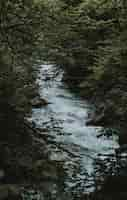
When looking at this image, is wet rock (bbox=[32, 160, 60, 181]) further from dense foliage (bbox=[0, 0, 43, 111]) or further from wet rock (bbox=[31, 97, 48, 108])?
wet rock (bbox=[31, 97, 48, 108])

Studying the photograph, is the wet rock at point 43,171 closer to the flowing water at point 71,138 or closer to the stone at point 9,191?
the stone at point 9,191

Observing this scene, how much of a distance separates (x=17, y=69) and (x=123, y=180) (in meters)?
3.40

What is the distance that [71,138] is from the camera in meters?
12.2

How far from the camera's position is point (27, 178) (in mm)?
5926

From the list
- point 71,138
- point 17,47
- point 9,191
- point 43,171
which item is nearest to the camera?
point 9,191

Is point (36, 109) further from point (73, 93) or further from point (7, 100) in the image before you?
point (7, 100)

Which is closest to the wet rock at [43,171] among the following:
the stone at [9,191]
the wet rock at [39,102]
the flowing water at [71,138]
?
the stone at [9,191]

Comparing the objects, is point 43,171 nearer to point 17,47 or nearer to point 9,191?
point 9,191

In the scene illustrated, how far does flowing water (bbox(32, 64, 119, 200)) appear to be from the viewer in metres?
9.05

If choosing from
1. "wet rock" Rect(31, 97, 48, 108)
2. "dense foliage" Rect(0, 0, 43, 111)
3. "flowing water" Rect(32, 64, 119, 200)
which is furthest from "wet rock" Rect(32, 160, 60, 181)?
"wet rock" Rect(31, 97, 48, 108)

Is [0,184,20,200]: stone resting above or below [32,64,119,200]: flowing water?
above

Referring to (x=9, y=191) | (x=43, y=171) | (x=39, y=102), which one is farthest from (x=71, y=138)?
(x=9, y=191)

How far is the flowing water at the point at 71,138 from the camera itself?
29.7 feet

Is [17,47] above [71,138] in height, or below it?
above
